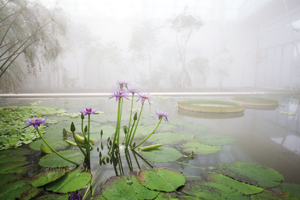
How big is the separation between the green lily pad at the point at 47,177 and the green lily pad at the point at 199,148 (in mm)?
991

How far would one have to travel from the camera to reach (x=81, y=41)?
11.2 metres

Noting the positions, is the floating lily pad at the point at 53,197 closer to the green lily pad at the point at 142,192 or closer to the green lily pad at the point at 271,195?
the green lily pad at the point at 142,192

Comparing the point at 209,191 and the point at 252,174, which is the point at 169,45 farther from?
the point at 209,191

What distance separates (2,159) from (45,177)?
582 millimetres

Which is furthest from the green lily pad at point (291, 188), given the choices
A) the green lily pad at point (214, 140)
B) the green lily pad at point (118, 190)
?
the green lily pad at point (118, 190)

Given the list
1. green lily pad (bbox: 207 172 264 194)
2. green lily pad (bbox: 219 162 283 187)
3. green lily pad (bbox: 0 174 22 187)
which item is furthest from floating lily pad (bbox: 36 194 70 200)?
green lily pad (bbox: 219 162 283 187)

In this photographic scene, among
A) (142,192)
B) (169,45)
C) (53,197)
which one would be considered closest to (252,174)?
(142,192)

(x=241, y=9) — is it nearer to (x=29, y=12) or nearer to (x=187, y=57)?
(x=187, y=57)

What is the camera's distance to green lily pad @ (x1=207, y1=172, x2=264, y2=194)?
0.90 m

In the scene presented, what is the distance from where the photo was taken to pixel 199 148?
1486mm

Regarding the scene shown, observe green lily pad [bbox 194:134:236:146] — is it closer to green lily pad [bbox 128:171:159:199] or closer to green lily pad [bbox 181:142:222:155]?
green lily pad [bbox 181:142:222:155]

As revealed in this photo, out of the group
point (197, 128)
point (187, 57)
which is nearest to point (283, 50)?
point (187, 57)

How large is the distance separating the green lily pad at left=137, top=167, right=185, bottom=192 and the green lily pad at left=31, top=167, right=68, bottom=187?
49 centimetres

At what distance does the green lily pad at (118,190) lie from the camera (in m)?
0.83
